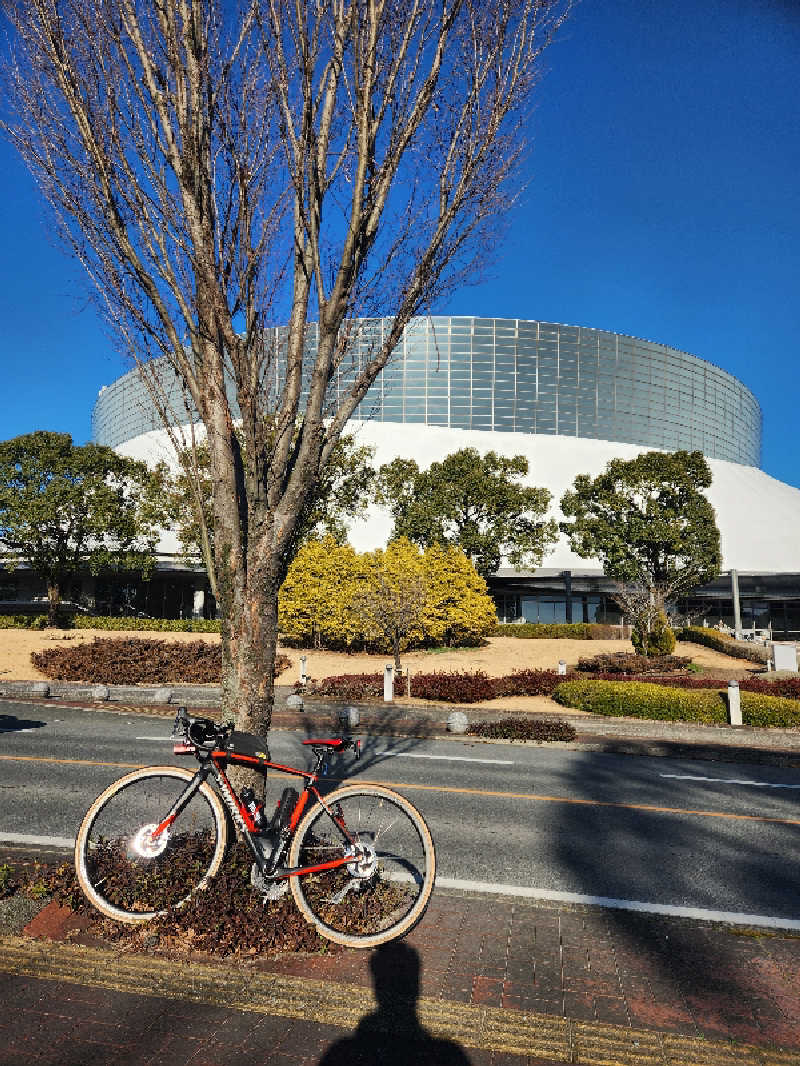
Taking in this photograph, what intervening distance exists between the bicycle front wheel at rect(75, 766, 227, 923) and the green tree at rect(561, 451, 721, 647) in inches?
1217

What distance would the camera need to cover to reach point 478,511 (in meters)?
38.8

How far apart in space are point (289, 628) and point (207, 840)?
24.8 meters

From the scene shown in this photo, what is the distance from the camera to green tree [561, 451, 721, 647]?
33.9 metres

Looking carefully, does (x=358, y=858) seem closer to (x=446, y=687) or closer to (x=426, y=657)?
(x=446, y=687)

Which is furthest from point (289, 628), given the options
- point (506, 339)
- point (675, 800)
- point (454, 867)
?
point (506, 339)

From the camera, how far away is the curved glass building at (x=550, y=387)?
232ft

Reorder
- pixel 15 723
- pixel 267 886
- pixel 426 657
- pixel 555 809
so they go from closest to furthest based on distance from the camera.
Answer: pixel 267 886, pixel 555 809, pixel 15 723, pixel 426 657

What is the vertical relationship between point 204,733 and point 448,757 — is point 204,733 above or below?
above

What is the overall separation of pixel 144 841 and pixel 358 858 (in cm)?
132

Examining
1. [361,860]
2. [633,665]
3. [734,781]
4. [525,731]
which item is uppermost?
[633,665]

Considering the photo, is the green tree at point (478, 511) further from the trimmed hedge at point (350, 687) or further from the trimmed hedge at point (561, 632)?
the trimmed hedge at point (350, 687)

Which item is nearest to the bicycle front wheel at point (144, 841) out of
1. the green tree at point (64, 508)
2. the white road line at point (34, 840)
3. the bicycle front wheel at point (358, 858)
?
the bicycle front wheel at point (358, 858)

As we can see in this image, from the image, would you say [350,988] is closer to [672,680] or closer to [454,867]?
[454,867]

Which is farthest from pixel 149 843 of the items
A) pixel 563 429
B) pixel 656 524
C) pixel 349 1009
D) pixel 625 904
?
pixel 563 429
